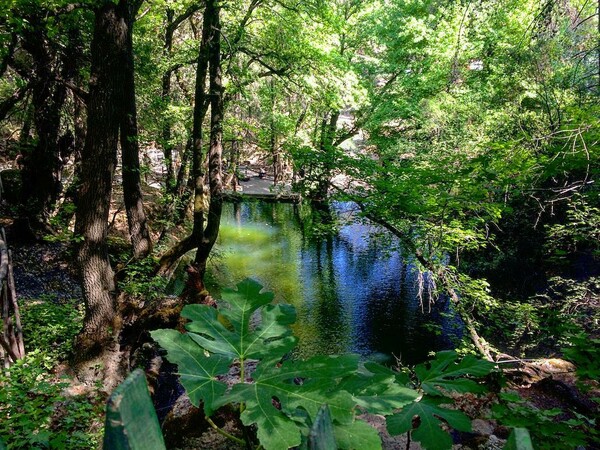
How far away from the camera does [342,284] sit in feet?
41.2

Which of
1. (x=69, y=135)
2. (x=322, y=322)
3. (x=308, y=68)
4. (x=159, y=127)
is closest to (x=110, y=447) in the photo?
(x=308, y=68)

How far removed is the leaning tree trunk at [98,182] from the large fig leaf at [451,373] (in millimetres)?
5139

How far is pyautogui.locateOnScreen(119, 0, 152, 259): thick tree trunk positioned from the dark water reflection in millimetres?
2149

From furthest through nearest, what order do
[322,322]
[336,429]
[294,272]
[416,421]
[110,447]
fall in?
[294,272]
[322,322]
[416,421]
[336,429]
[110,447]

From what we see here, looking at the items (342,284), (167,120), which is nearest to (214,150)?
(167,120)

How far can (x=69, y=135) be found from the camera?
10.6 m

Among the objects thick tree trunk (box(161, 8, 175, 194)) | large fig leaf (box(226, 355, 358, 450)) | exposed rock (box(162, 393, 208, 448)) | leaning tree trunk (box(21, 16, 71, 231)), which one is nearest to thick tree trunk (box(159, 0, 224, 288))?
thick tree trunk (box(161, 8, 175, 194))

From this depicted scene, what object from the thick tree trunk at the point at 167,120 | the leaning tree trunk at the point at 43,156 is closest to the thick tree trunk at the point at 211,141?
the thick tree trunk at the point at 167,120

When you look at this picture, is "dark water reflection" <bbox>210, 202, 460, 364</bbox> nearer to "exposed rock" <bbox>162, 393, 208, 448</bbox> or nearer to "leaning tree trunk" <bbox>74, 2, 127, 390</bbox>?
"leaning tree trunk" <bbox>74, 2, 127, 390</bbox>

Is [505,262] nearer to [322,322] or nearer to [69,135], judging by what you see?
[322,322]

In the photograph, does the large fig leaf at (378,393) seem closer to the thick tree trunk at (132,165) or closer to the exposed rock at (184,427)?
the exposed rock at (184,427)

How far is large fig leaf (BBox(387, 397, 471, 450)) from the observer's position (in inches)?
46.8

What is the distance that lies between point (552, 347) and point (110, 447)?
10.4 m

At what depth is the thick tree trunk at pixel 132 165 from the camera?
24.0ft
